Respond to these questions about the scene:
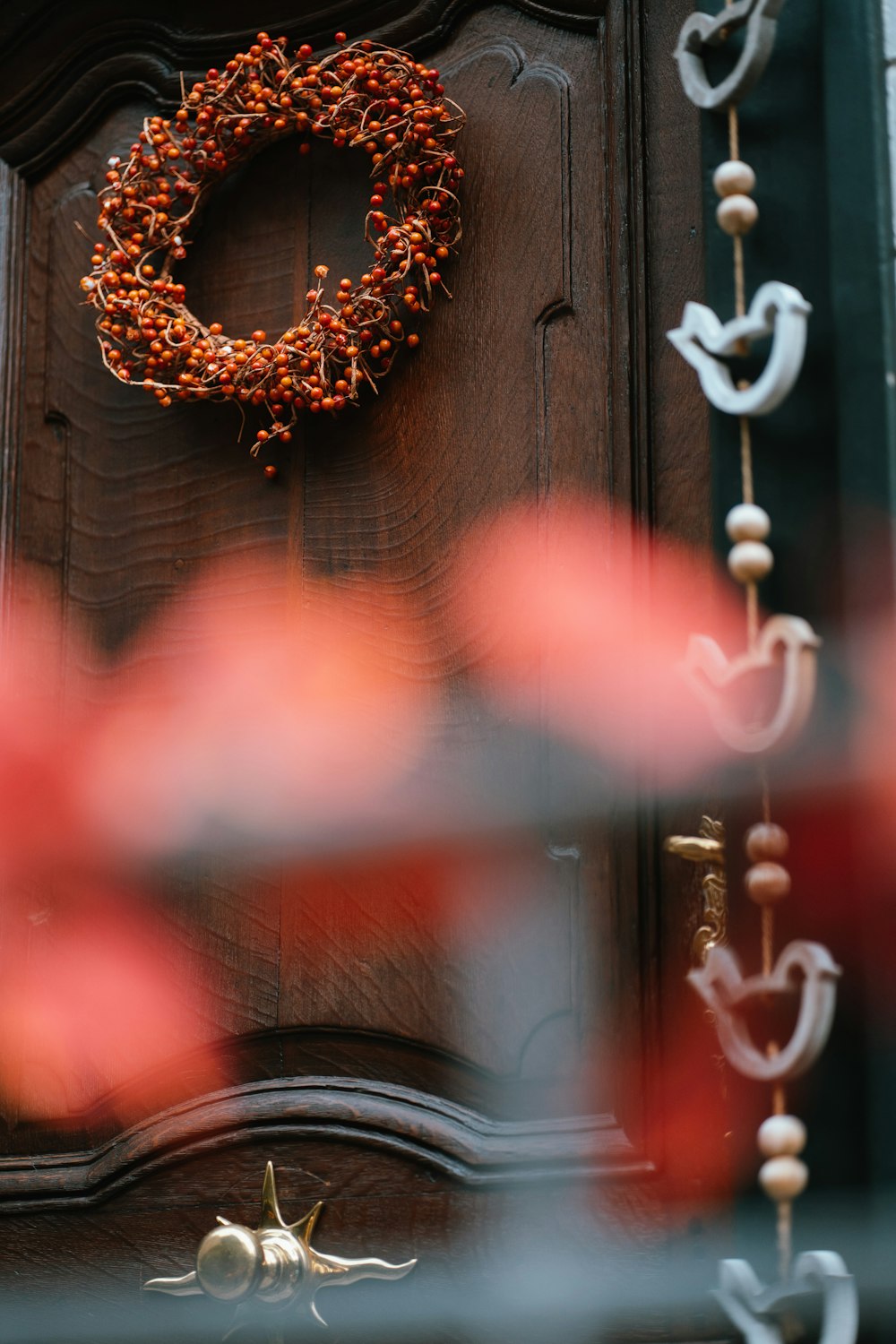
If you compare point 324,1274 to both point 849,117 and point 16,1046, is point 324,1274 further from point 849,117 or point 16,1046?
point 849,117

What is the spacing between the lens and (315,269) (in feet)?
4.97

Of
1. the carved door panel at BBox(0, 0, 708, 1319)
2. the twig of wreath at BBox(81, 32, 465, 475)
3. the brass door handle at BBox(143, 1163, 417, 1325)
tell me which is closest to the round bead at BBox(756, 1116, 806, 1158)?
the carved door panel at BBox(0, 0, 708, 1319)

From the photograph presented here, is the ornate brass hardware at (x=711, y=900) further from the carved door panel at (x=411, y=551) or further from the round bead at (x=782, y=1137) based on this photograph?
the round bead at (x=782, y=1137)

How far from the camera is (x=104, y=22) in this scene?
1.66 m

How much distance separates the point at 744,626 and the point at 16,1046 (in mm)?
727

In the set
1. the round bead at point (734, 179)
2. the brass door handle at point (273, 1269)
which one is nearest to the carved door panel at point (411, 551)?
the brass door handle at point (273, 1269)

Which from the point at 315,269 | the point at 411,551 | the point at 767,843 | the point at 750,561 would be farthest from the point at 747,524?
the point at 315,269

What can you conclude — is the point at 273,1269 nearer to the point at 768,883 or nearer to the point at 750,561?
the point at 768,883

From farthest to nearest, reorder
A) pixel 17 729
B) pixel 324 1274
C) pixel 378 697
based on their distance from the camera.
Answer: pixel 17 729, pixel 378 697, pixel 324 1274

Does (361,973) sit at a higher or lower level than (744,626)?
lower

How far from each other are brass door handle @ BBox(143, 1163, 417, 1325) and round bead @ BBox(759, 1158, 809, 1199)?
1.24 feet

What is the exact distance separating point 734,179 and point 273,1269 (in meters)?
0.81

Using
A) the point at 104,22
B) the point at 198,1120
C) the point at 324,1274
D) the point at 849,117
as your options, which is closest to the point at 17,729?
the point at 198,1120

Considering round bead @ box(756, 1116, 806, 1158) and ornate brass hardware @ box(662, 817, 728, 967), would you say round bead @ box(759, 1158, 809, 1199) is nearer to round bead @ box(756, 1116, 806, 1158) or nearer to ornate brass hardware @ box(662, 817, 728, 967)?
round bead @ box(756, 1116, 806, 1158)
